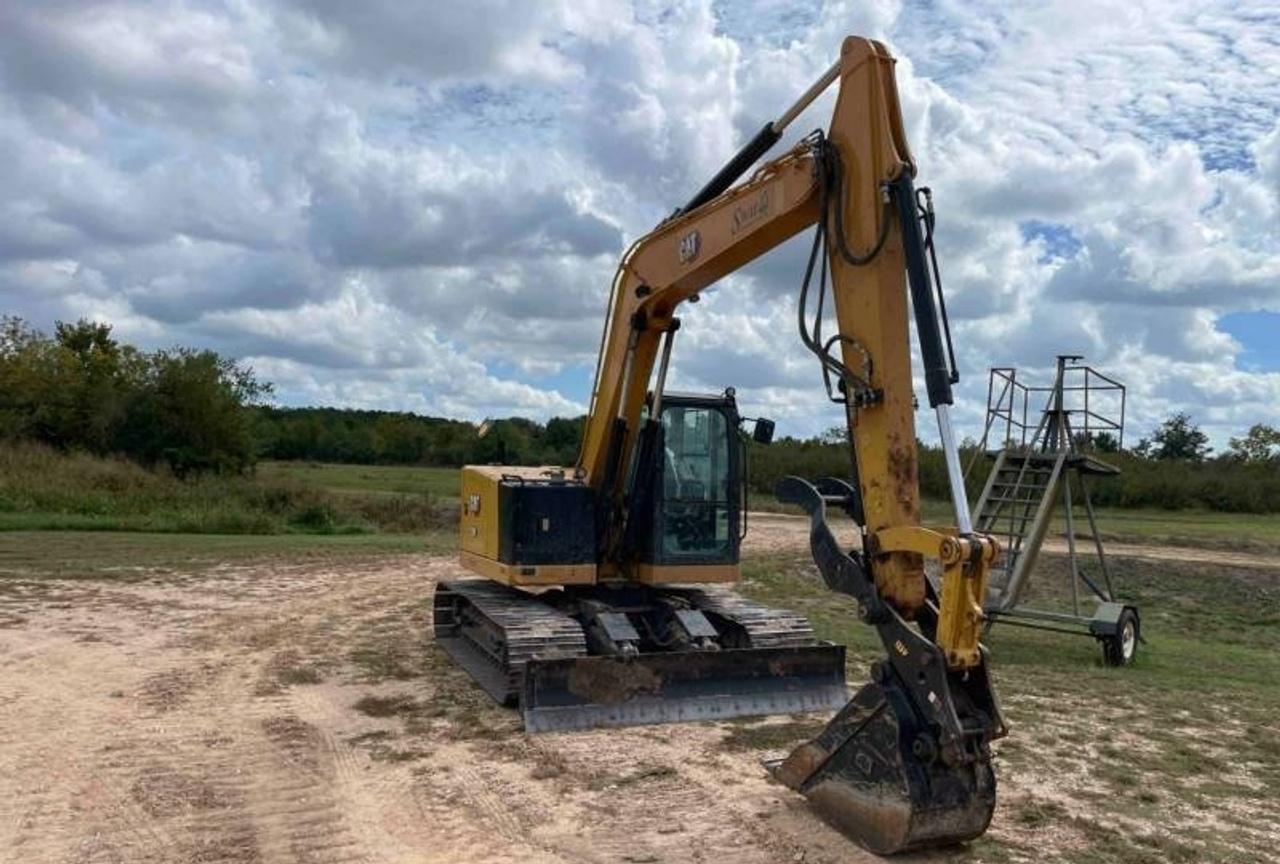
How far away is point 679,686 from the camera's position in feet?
27.7

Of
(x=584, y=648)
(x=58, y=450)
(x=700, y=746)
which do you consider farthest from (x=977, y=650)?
(x=58, y=450)

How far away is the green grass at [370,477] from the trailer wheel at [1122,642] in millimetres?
22779

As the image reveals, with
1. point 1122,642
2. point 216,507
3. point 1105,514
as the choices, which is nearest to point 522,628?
point 1122,642

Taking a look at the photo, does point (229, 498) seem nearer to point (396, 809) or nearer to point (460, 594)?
point (460, 594)

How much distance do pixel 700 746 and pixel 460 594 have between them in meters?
3.81

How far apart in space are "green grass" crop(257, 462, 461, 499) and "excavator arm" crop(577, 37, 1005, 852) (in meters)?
26.6

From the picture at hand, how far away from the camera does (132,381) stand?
37750mm

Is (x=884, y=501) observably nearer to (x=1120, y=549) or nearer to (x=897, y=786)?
(x=897, y=786)

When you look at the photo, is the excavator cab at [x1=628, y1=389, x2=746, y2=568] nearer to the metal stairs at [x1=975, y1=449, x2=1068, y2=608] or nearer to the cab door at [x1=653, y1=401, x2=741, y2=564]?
the cab door at [x1=653, y1=401, x2=741, y2=564]

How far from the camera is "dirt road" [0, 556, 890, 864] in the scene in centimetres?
569

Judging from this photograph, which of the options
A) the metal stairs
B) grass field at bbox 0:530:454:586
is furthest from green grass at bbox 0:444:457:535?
the metal stairs

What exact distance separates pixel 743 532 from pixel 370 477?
38764 mm

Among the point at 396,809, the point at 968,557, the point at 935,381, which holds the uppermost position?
the point at 935,381

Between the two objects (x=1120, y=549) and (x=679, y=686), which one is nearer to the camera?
(x=679, y=686)
